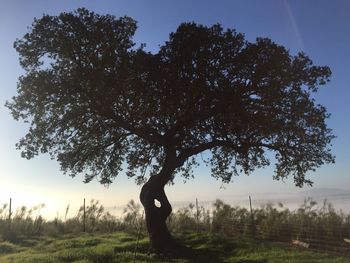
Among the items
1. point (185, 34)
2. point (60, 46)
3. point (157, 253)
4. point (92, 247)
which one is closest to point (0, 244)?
point (92, 247)

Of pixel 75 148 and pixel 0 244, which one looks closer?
pixel 75 148

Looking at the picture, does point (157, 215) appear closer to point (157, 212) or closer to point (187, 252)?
point (157, 212)

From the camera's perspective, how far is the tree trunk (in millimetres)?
20062

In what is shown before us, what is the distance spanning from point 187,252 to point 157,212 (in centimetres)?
235

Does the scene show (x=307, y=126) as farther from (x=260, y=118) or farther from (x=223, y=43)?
(x=223, y=43)

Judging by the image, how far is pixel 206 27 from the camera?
20406mm

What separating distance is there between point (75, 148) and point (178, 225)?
11097mm

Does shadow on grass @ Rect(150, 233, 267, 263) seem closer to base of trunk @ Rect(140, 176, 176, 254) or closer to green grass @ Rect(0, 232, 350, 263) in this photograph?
green grass @ Rect(0, 232, 350, 263)

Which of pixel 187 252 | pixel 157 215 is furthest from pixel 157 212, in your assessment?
pixel 187 252

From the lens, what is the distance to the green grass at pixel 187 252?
1667cm

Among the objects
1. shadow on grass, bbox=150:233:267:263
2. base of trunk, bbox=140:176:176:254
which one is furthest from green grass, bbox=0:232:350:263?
base of trunk, bbox=140:176:176:254

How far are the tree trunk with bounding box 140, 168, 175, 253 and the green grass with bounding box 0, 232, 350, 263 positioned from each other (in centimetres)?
71

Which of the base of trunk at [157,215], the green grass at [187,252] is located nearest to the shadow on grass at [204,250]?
the green grass at [187,252]

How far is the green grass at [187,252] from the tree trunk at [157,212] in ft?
2.33
